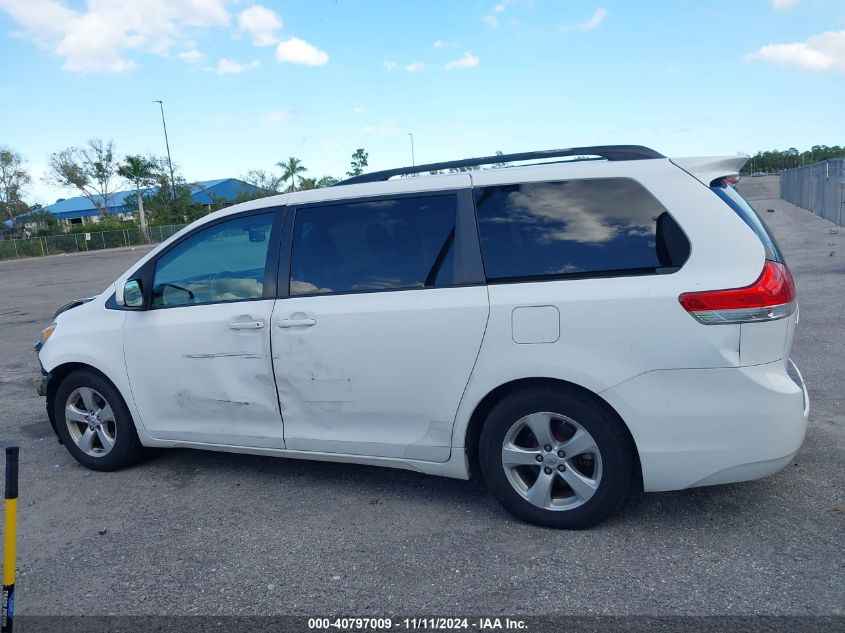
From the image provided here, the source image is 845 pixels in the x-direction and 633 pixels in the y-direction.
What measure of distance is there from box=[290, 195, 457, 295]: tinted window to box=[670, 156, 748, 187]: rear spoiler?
1190mm

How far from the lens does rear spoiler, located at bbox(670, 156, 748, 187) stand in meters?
3.46

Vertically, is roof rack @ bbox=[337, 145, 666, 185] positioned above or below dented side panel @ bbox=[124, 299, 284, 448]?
above

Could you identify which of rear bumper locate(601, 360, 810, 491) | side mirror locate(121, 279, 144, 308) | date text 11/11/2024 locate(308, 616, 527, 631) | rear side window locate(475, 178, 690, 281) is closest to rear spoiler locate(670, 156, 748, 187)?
rear side window locate(475, 178, 690, 281)

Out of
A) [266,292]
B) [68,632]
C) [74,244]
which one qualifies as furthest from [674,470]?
[74,244]

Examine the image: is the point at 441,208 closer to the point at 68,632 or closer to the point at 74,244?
the point at 68,632

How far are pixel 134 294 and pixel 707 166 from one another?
3.50m

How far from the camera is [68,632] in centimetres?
301

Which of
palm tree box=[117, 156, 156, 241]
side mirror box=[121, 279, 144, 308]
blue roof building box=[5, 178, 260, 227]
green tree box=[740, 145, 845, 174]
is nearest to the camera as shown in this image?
side mirror box=[121, 279, 144, 308]

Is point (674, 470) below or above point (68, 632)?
above

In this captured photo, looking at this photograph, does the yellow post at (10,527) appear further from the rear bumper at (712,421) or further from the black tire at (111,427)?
the rear bumper at (712,421)

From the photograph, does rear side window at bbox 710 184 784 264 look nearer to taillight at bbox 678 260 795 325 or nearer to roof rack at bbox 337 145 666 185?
taillight at bbox 678 260 795 325

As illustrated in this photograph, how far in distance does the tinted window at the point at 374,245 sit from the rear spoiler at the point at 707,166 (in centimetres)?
119

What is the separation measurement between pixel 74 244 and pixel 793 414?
55.2m

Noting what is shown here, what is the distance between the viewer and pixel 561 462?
3547 millimetres
